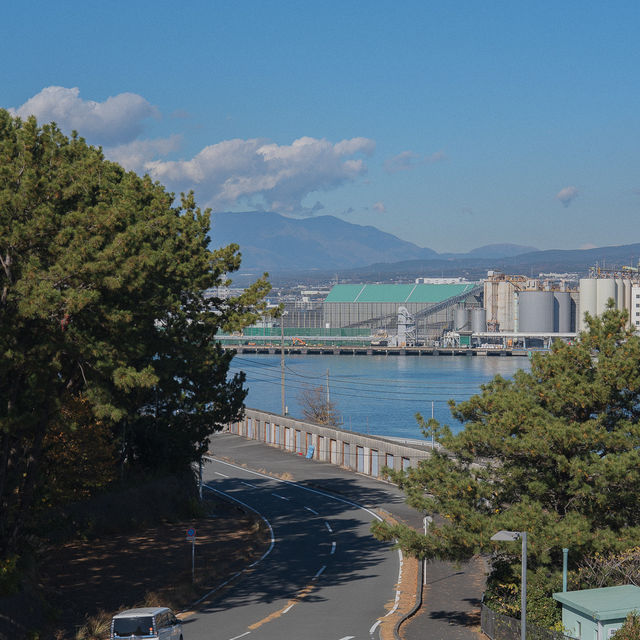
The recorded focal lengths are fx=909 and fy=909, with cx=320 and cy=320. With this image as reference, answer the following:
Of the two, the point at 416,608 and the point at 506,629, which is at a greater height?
the point at 506,629

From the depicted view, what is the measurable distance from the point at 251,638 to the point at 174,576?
8.77 m

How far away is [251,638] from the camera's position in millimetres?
22500

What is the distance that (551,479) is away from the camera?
22.0m

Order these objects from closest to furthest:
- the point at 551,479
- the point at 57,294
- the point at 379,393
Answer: the point at 57,294 → the point at 551,479 → the point at 379,393

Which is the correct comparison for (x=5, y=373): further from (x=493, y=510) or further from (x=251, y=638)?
(x=493, y=510)

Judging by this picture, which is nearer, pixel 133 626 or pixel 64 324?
pixel 133 626

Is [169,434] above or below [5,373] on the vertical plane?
below

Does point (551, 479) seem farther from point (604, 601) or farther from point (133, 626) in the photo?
point (133, 626)


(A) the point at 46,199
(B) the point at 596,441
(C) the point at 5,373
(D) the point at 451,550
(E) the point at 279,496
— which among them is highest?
(A) the point at 46,199


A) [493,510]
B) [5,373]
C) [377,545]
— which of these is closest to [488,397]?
[493,510]

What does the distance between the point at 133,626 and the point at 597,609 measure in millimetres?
9894

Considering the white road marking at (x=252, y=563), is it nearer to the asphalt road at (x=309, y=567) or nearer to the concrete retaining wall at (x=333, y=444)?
the asphalt road at (x=309, y=567)

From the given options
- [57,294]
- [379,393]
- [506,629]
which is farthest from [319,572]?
[379,393]

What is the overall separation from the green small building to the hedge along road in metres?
5.67
